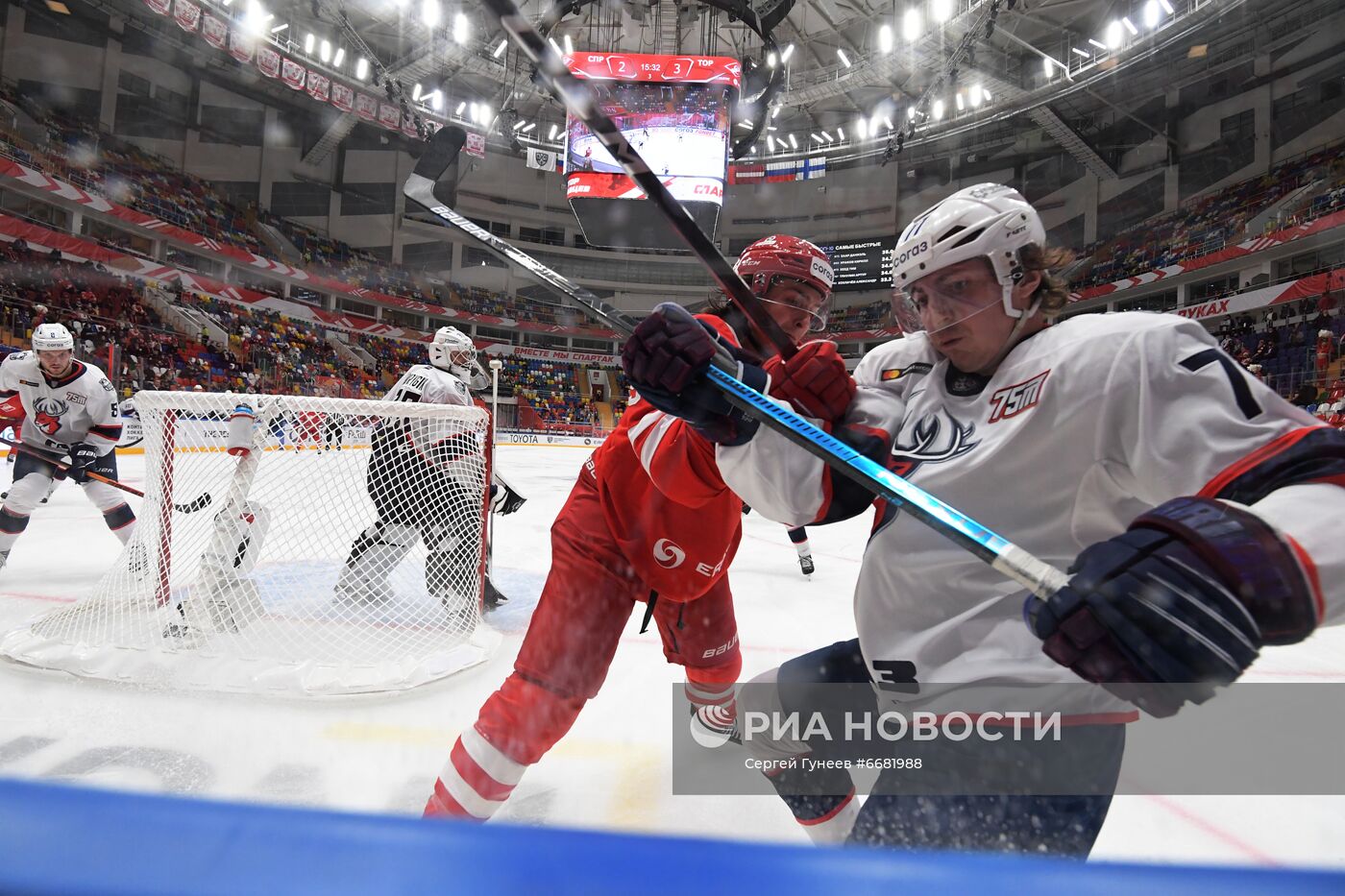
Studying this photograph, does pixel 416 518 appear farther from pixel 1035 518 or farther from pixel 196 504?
pixel 1035 518

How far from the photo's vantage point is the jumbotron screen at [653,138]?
1156 cm

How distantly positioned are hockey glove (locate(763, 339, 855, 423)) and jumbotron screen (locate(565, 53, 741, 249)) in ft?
35.5

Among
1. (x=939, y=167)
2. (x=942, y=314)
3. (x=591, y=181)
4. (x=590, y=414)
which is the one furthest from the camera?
Answer: (x=590, y=414)

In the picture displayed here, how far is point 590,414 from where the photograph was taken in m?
21.8

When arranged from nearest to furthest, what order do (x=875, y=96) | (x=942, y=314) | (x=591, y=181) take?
(x=942, y=314), (x=591, y=181), (x=875, y=96)

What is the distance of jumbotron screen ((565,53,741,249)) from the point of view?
1156 cm

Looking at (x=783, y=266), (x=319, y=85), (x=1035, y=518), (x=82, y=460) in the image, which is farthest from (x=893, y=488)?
(x=319, y=85)

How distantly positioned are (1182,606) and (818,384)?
0.56m

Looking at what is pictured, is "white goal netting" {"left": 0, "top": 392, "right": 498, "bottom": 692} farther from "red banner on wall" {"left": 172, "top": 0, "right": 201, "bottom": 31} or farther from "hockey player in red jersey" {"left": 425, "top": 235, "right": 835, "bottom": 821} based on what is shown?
"red banner on wall" {"left": 172, "top": 0, "right": 201, "bottom": 31}

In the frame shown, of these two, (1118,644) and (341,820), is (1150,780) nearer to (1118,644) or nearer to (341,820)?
(1118,644)

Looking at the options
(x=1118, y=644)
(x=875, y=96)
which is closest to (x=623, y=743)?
(x=1118, y=644)

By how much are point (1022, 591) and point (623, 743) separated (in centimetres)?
130

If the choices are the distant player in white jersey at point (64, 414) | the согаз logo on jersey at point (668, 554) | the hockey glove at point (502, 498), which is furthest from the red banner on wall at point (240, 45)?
the согаз logo on jersey at point (668, 554)

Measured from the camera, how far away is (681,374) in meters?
0.98
